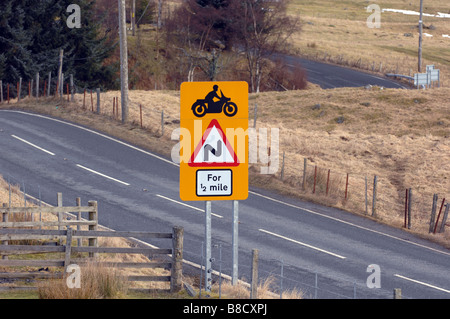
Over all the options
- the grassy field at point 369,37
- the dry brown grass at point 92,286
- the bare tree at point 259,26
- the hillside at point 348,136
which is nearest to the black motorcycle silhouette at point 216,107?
the dry brown grass at point 92,286

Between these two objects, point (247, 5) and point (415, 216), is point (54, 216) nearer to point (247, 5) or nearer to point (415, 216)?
point (415, 216)

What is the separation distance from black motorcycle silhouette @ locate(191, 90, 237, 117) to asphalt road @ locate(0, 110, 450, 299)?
2.97 metres

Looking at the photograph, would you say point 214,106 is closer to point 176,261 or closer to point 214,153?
point 214,153

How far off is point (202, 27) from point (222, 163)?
5086 centimetres

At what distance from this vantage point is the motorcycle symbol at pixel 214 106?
1105 centimetres

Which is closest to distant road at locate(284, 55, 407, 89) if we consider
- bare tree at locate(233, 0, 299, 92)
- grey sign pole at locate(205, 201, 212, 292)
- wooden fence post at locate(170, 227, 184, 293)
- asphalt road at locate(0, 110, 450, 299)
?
bare tree at locate(233, 0, 299, 92)

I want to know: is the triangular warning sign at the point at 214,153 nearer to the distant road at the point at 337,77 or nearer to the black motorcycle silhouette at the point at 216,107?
the black motorcycle silhouette at the point at 216,107

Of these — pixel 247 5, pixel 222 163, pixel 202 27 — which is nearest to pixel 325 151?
pixel 222 163

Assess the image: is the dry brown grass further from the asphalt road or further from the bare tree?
the bare tree

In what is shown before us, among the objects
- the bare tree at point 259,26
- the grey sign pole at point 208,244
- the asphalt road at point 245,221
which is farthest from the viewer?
the bare tree at point 259,26

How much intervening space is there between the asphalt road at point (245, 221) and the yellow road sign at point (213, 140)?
2.06m
